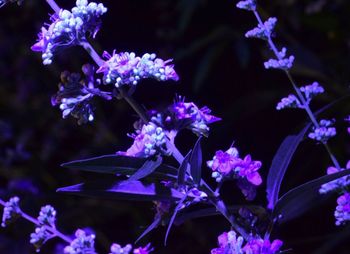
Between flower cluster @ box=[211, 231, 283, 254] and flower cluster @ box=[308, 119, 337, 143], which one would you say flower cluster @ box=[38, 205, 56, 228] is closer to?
flower cluster @ box=[211, 231, 283, 254]

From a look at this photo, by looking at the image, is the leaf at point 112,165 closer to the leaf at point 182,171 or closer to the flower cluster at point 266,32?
the leaf at point 182,171

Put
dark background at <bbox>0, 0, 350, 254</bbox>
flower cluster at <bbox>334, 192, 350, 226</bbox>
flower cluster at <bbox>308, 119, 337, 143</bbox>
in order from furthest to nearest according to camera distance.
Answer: dark background at <bbox>0, 0, 350, 254</bbox> < flower cluster at <bbox>308, 119, 337, 143</bbox> < flower cluster at <bbox>334, 192, 350, 226</bbox>

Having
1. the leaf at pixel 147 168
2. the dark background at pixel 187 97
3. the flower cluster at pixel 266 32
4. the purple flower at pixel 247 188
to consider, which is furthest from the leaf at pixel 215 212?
the dark background at pixel 187 97

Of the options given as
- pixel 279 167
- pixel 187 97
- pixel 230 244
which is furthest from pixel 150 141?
pixel 187 97

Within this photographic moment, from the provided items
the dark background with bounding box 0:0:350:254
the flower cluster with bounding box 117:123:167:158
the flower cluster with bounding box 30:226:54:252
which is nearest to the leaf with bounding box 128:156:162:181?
the flower cluster with bounding box 117:123:167:158

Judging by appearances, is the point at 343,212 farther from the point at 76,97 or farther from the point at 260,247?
the point at 76,97
